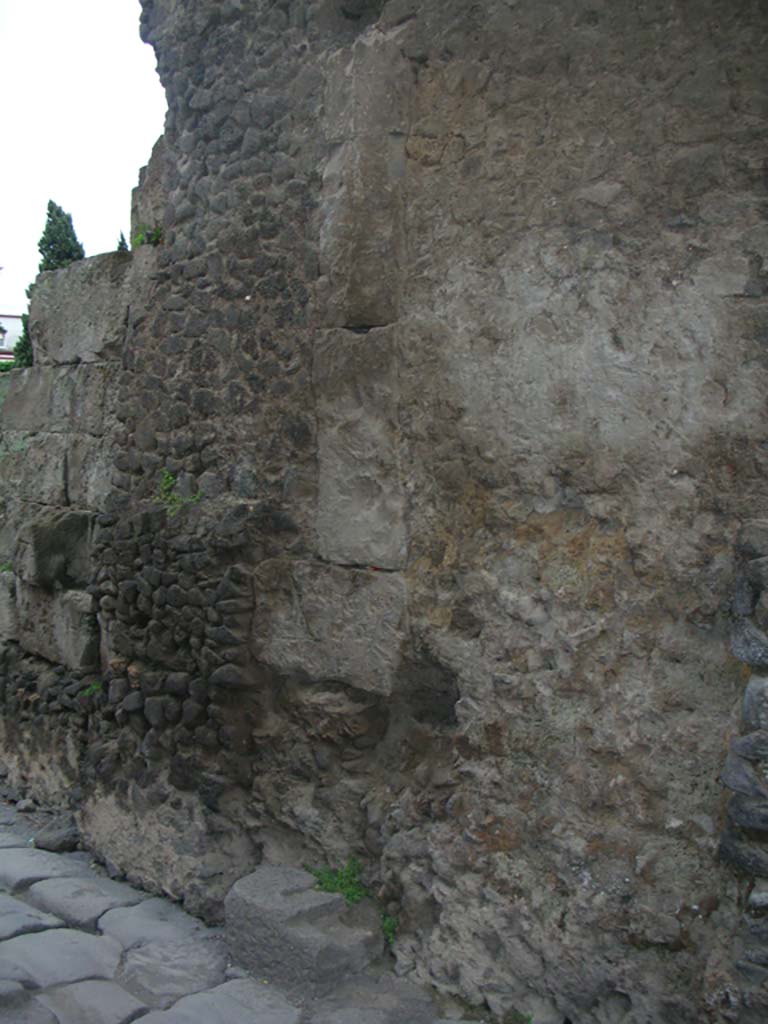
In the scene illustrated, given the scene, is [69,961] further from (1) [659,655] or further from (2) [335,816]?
(1) [659,655]

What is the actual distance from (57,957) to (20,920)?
0.40 m

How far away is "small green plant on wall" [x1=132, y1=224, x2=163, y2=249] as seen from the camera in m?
5.11

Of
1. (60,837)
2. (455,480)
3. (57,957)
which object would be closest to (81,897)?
(57,957)

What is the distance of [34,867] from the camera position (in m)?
4.70

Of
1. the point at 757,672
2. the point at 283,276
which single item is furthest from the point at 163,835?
the point at 757,672

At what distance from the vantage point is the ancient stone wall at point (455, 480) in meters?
3.02

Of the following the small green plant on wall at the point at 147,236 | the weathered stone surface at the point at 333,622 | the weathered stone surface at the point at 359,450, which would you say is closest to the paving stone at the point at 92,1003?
the weathered stone surface at the point at 333,622

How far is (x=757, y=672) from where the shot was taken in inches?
110

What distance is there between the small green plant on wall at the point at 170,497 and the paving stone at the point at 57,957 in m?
1.58

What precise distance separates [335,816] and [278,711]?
455mm

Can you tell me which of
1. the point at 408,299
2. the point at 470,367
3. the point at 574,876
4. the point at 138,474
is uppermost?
the point at 408,299

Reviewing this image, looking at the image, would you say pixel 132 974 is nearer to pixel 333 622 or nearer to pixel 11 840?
pixel 333 622

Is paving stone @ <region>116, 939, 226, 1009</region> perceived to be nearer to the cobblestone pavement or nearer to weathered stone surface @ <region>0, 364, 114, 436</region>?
the cobblestone pavement

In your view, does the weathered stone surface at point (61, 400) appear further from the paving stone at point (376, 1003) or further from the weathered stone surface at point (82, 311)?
the paving stone at point (376, 1003)
